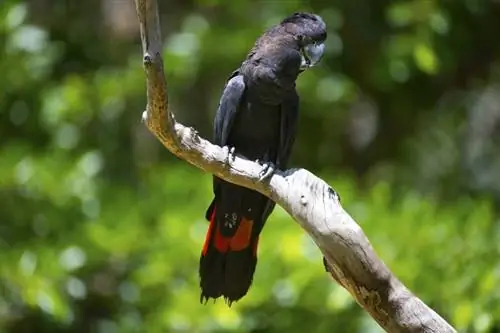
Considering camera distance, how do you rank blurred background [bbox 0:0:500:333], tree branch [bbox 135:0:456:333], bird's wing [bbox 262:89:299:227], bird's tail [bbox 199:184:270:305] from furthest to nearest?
blurred background [bbox 0:0:500:333], bird's wing [bbox 262:89:299:227], bird's tail [bbox 199:184:270:305], tree branch [bbox 135:0:456:333]

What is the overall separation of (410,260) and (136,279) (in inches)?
29.3

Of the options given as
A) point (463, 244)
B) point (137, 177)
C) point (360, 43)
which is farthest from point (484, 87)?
point (137, 177)

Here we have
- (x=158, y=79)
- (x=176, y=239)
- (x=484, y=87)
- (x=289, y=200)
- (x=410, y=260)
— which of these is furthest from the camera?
(x=484, y=87)

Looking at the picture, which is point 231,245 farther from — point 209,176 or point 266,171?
point 209,176

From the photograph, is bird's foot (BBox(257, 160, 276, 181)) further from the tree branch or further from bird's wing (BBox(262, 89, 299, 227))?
bird's wing (BBox(262, 89, 299, 227))

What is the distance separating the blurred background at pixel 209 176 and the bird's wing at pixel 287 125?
0.70 m

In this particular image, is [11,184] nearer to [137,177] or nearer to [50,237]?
[50,237]

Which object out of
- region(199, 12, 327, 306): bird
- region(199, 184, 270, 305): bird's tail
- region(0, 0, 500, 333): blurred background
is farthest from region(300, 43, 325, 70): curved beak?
region(0, 0, 500, 333): blurred background

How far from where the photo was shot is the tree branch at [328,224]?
1.02 metres

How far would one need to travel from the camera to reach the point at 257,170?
1121 mm

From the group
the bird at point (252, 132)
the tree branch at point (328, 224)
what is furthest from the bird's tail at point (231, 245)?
the tree branch at point (328, 224)

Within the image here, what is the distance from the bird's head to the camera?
1.15 meters

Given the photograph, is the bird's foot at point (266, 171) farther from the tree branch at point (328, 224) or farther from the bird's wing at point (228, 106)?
the bird's wing at point (228, 106)

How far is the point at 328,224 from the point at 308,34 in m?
0.28
